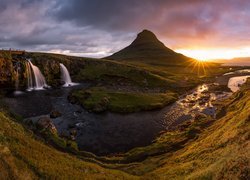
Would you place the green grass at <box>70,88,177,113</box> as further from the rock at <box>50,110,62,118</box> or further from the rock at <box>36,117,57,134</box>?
the rock at <box>36,117,57,134</box>

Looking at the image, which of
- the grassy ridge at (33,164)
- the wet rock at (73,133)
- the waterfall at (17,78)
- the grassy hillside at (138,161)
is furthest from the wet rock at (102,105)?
the grassy ridge at (33,164)

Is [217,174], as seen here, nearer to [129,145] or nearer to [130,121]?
[129,145]

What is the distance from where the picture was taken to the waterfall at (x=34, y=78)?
108438 millimetres

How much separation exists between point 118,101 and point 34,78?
47784 mm

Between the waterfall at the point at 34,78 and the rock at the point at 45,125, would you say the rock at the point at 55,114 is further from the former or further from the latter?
the waterfall at the point at 34,78

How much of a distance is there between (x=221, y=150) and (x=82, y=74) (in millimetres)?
119856

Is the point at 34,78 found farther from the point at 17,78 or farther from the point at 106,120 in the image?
the point at 106,120

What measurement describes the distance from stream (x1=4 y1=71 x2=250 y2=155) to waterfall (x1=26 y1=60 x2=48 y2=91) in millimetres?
12336

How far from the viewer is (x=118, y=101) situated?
86.4 meters

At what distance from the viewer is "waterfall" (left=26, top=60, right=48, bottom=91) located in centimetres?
10844

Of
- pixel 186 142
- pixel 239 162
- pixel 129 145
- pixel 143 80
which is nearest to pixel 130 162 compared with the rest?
pixel 129 145

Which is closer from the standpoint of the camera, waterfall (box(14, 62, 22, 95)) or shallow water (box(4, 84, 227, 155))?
shallow water (box(4, 84, 227, 155))

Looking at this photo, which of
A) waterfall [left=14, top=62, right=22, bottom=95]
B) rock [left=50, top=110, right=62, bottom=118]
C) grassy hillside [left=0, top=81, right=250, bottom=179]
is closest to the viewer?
grassy hillside [left=0, top=81, right=250, bottom=179]

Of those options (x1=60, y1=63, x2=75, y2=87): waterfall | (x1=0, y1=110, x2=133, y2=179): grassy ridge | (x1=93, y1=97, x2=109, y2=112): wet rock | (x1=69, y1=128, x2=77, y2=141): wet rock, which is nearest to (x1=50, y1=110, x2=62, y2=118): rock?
(x1=93, y1=97, x2=109, y2=112): wet rock
